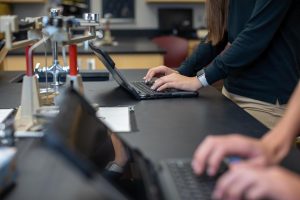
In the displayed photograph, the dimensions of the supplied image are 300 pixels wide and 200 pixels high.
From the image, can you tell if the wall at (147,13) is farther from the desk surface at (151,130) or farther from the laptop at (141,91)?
the laptop at (141,91)

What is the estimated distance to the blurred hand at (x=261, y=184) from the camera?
0.59m

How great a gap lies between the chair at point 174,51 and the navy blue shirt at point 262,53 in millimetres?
2300

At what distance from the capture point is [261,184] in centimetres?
59

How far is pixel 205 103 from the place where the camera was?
145cm

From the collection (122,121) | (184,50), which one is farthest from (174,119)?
(184,50)

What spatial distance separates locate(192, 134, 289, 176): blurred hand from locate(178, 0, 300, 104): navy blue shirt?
2.66 ft

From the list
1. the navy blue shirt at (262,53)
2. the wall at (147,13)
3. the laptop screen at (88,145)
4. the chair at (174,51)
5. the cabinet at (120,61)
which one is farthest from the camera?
the wall at (147,13)

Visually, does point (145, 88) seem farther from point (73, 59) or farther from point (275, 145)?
point (275, 145)

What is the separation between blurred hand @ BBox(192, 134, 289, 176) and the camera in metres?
0.68

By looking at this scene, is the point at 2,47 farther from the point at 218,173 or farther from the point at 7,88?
the point at 218,173

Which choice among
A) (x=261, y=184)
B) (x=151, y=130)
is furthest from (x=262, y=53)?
(x=261, y=184)

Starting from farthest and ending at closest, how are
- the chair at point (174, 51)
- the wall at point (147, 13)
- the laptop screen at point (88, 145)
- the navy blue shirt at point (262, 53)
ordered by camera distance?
the wall at point (147, 13), the chair at point (174, 51), the navy blue shirt at point (262, 53), the laptop screen at point (88, 145)

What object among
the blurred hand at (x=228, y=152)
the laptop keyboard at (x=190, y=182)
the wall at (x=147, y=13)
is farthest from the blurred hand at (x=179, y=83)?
the wall at (x=147, y=13)

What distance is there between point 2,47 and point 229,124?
0.67 meters
